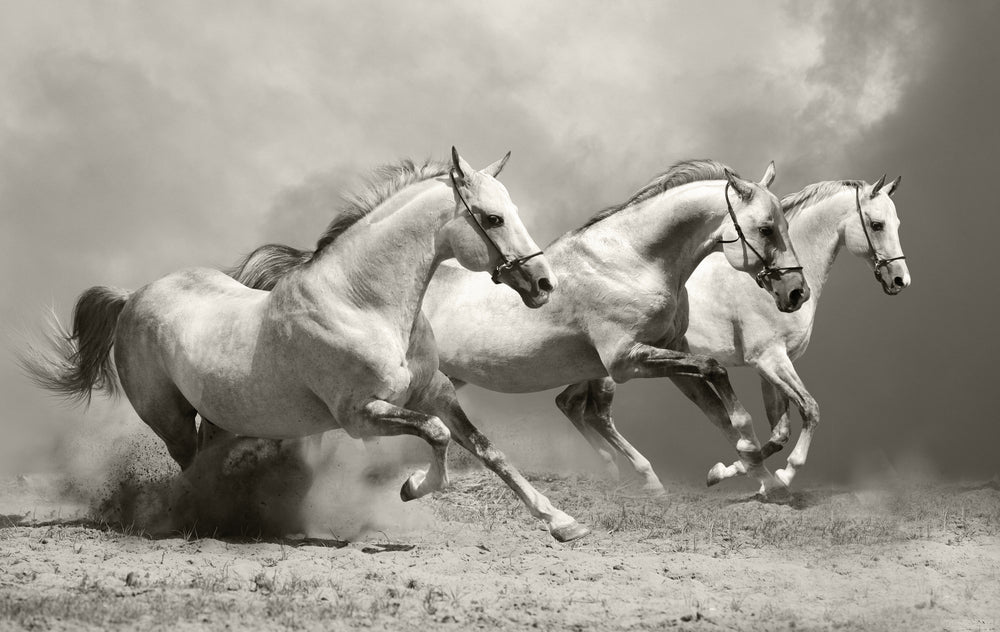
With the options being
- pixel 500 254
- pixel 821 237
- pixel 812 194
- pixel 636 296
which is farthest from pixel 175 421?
pixel 812 194

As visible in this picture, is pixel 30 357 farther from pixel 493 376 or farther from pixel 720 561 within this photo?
pixel 720 561

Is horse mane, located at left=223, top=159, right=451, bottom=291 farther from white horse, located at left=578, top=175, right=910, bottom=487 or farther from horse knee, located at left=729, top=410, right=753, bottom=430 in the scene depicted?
white horse, located at left=578, top=175, right=910, bottom=487

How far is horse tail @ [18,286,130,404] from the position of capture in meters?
9.54

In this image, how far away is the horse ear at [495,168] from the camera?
7.74 m

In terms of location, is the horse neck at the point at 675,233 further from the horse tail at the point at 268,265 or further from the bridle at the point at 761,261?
the horse tail at the point at 268,265

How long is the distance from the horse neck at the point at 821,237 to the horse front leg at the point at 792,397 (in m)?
0.81

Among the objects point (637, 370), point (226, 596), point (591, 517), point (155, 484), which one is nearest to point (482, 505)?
point (591, 517)

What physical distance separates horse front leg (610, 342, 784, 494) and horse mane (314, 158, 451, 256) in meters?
2.13

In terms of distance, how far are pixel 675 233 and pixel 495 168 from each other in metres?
2.12

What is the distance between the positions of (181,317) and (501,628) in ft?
12.0

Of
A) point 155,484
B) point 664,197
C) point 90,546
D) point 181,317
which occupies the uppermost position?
point 664,197

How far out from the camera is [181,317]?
8578mm

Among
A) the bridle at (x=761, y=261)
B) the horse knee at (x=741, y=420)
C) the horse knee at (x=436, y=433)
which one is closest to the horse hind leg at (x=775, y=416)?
the horse knee at (x=741, y=420)

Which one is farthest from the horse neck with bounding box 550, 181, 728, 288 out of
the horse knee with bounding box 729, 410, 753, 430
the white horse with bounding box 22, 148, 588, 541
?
the white horse with bounding box 22, 148, 588, 541
